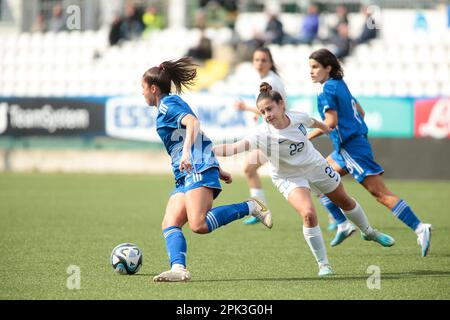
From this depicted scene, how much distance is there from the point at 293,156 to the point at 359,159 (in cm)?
130

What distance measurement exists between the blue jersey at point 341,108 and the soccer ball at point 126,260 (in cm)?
243

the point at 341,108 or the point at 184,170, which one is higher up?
the point at 341,108

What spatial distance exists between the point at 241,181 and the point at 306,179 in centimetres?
1053

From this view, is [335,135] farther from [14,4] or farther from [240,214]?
[14,4]

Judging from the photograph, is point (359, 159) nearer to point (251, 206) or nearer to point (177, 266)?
point (251, 206)

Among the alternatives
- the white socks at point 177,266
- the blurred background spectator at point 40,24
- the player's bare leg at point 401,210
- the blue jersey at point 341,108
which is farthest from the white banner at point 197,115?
the white socks at point 177,266

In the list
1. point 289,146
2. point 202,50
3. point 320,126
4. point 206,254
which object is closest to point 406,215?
point 320,126

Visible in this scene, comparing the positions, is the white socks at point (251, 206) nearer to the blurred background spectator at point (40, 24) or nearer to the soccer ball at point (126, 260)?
the soccer ball at point (126, 260)

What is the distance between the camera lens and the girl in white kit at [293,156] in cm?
720

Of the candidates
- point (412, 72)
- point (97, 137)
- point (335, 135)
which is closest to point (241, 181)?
point (97, 137)

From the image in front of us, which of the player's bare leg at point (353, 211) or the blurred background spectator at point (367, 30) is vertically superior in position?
the blurred background spectator at point (367, 30)

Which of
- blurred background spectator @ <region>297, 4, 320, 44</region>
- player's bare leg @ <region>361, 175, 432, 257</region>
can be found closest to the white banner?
blurred background spectator @ <region>297, 4, 320, 44</region>

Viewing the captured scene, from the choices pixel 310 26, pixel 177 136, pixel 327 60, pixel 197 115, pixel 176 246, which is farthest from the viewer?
pixel 310 26

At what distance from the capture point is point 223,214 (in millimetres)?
7039
